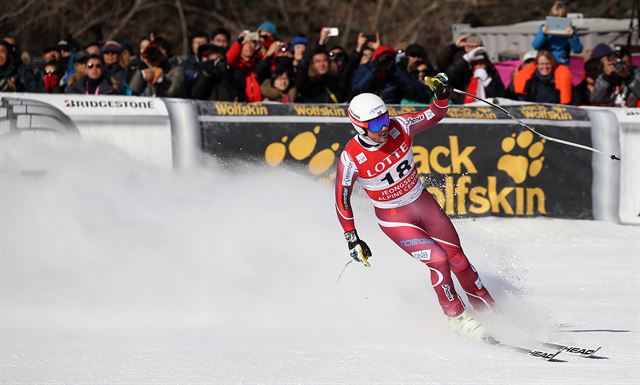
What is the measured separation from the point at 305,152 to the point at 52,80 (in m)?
3.07

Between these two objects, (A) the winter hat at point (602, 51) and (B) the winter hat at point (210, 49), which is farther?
(A) the winter hat at point (602, 51)

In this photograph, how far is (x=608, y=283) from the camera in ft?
31.4

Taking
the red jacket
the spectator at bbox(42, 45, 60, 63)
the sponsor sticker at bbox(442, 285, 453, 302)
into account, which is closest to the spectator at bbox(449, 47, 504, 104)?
the red jacket

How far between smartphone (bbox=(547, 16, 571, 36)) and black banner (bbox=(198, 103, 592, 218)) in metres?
1.11

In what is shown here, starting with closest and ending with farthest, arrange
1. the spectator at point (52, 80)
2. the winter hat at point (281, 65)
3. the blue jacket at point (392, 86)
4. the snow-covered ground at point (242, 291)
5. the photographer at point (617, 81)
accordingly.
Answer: the snow-covered ground at point (242, 291), the winter hat at point (281, 65), the blue jacket at point (392, 86), the spectator at point (52, 80), the photographer at point (617, 81)

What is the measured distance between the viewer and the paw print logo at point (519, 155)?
12141 millimetres

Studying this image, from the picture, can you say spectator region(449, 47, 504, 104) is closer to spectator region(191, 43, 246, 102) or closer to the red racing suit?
spectator region(191, 43, 246, 102)

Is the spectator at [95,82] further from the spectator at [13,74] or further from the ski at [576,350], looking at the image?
the ski at [576,350]

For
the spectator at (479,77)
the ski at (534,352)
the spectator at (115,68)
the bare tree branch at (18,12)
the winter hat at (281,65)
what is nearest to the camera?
the ski at (534,352)

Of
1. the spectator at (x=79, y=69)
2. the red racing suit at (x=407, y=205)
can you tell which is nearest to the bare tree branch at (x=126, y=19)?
the spectator at (x=79, y=69)

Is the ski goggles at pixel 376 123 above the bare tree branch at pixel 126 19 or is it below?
below

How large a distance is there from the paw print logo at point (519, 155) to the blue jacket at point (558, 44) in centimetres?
153

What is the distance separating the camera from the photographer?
1281cm

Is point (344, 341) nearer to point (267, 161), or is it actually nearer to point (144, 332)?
point (144, 332)
